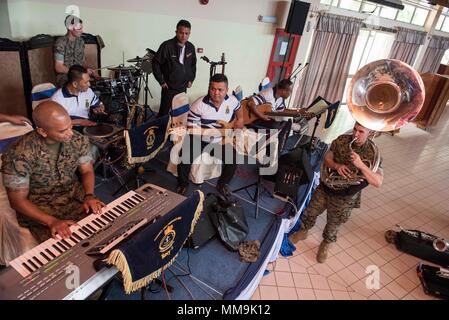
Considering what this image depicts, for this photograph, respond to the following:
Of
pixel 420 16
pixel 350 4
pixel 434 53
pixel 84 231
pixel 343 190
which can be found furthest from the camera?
pixel 434 53

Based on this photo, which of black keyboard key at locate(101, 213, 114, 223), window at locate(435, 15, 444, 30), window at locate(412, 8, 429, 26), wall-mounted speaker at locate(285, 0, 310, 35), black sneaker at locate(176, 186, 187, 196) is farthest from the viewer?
window at locate(435, 15, 444, 30)

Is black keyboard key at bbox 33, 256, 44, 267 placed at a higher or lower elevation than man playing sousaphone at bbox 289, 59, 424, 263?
lower

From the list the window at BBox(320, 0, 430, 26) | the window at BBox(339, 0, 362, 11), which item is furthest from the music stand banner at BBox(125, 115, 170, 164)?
the window at BBox(339, 0, 362, 11)

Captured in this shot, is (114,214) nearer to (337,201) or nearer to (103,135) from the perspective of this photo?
(103,135)

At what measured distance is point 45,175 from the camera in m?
1.78

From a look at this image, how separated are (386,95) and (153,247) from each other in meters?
1.95

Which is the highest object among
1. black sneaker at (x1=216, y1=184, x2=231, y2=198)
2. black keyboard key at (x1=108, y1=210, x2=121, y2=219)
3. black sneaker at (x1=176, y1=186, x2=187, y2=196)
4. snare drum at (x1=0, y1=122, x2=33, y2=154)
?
snare drum at (x1=0, y1=122, x2=33, y2=154)

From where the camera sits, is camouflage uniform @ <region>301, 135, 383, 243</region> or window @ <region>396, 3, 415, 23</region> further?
window @ <region>396, 3, 415, 23</region>

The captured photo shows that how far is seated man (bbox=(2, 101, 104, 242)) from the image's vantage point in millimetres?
1618

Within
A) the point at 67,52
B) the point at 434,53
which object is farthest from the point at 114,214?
the point at 434,53

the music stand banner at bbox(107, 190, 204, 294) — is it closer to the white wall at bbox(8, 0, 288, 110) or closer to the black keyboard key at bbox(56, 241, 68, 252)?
the black keyboard key at bbox(56, 241, 68, 252)

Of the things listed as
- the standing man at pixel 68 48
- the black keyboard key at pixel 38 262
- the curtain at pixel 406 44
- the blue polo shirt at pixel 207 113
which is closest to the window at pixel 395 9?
the curtain at pixel 406 44

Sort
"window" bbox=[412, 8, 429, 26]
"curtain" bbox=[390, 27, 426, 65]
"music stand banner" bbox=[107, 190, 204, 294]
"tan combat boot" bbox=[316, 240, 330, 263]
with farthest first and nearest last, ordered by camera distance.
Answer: "window" bbox=[412, 8, 429, 26] → "curtain" bbox=[390, 27, 426, 65] → "tan combat boot" bbox=[316, 240, 330, 263] → "music stand banner" bbox=[107, 190, 204, 294]
